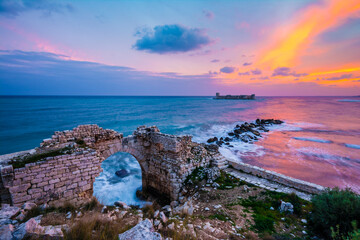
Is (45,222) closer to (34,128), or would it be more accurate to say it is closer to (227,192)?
(227,192)

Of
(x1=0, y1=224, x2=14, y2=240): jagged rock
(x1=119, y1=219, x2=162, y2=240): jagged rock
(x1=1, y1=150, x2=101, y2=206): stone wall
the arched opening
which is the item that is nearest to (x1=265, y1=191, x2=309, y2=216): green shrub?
(x1=119, y1=219, x2=162, y2=240): jagged rock

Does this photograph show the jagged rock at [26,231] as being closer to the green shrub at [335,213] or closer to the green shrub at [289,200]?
the green shrub at [335,213]

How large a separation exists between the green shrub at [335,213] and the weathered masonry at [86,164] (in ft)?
16.3

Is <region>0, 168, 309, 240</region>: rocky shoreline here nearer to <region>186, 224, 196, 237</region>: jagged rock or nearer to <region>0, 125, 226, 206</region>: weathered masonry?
<region>186, 224, 196, 237</region>: jagged rock

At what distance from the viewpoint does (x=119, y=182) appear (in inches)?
456

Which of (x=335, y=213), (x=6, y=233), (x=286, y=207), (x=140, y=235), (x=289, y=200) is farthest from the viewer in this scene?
(x=289, y=200)

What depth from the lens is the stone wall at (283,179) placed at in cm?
751

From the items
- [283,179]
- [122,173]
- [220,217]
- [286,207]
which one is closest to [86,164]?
[220,217]

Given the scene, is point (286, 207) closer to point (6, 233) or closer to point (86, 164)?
point (6, 233)

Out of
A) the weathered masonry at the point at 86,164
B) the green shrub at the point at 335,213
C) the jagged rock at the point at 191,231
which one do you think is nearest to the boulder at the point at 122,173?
the weathered masonry at the point at 86,164

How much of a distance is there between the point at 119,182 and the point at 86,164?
6.05 m

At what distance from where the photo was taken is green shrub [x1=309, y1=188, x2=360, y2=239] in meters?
4.54

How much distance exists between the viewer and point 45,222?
3773 mm

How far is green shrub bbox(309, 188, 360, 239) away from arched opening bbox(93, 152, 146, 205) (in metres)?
7.93
